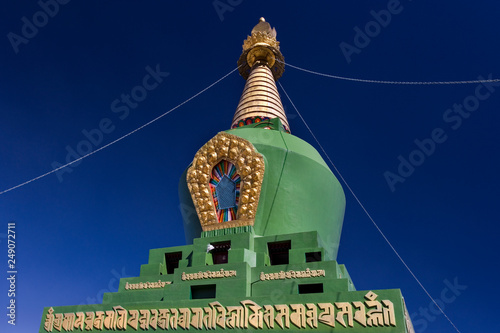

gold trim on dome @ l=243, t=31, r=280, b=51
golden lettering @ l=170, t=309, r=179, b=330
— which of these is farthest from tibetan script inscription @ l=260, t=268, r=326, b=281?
gold trim on dome @ l=243, t=31, r=280, b=51

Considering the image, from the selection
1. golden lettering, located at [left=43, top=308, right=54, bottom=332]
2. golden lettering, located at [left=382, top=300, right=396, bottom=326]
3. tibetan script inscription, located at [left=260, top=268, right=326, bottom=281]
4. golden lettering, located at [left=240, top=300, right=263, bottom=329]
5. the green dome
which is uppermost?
the green dome

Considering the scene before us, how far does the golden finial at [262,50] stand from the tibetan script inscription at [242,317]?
1317 cm

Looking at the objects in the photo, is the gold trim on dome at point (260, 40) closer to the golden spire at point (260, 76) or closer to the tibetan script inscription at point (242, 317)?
the golden spire at point (260, 76)

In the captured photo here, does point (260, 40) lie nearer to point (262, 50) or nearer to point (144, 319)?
point (262, 50)

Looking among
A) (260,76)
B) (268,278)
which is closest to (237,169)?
(268,278)

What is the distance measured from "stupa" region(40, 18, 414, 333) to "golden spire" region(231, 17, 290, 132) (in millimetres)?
1177

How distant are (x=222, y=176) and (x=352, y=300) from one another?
601cm

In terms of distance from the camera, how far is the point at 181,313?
30.7 ft

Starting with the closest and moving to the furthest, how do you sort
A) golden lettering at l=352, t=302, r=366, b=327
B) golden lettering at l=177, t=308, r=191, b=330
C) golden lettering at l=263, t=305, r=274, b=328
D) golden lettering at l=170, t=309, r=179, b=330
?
golden lettering at l=352, t=302, r=366, b=327
golden lettering at l=263, t=305, r=274, b=328
golden lettering at l=177, t=308, r=191, b=330
golden lettering at l=170, t=309, r=179, b=330

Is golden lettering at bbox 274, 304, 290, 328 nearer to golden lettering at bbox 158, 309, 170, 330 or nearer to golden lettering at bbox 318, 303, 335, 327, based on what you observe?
golden lettering at bbox 318, 303, 335, 327

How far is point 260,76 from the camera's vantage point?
18047mm

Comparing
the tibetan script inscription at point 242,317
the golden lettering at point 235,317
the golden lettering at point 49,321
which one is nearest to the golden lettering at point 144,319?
the tibetan script inscription at point 242,317

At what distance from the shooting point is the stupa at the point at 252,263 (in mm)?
8461

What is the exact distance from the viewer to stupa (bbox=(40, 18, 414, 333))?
27.8ft
